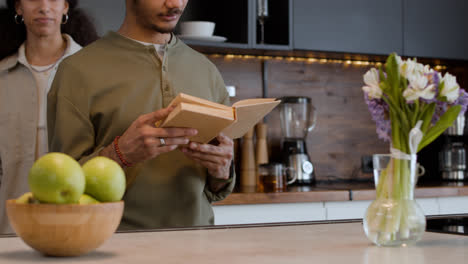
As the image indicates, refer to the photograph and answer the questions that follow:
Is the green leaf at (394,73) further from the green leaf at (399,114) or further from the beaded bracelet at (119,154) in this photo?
the beaded bracelet at (119,154)

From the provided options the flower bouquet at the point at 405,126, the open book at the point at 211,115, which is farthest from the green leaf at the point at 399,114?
the open book at the point at 211,115

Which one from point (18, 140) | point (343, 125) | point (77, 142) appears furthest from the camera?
point (343, 125)

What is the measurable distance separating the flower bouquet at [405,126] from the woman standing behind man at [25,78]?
169 cm

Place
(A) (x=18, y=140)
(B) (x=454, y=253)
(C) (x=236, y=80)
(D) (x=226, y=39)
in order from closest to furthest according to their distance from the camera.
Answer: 1. (B) (x=454, y=253)
2. (A) (x=18, y=140)
3. (D) (x=226, y=39)
4. (C) (x=236, y=80)

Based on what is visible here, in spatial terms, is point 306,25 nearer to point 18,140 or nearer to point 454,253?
point 18,140

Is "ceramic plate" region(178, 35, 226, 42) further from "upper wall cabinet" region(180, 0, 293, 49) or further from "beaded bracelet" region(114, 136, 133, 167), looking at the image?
"beaded bracelet" region(114, 136, 133, 167)

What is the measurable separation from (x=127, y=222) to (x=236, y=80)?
1.69m

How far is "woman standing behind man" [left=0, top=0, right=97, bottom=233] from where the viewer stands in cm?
245

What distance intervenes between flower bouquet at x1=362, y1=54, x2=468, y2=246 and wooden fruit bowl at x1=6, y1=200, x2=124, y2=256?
1.51ft

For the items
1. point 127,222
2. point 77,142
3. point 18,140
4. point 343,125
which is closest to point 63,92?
point 77,142

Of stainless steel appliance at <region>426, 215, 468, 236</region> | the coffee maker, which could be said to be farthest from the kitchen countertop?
stainless steel appliance at <region>426, 215, 468, 236</region>

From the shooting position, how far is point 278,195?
261cm

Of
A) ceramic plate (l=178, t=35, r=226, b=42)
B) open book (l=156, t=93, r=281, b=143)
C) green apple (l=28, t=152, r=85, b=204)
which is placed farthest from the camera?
ceramic plate (l=178, t=35, r=226, b=42)

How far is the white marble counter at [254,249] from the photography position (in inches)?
36.2
